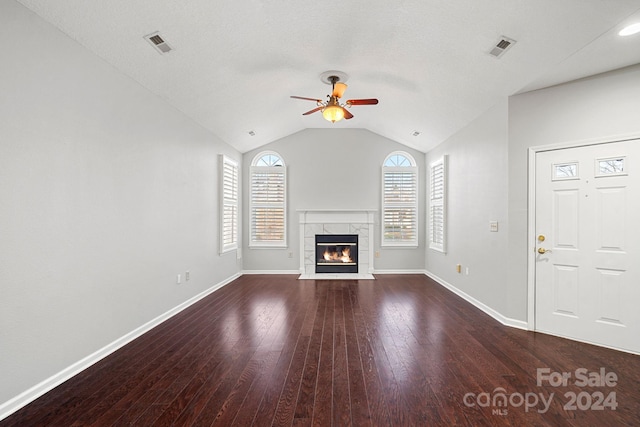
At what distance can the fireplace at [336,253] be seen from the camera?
22.8 ft

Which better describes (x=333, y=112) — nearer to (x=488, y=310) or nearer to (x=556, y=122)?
(x=556, y=122)

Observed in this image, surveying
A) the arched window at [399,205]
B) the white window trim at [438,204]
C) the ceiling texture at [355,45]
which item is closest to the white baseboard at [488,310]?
the white window trim at [438,204]

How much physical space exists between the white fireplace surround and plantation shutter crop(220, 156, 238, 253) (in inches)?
56.6

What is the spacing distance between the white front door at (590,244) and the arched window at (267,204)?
4834 mm

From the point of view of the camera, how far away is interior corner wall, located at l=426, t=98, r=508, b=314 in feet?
12.7

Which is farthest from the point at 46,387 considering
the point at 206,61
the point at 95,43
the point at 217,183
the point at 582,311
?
the point at 582,311

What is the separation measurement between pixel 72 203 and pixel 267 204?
14.8 feet

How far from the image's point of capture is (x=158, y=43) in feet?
9.58

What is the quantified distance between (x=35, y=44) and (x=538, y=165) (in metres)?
4.85

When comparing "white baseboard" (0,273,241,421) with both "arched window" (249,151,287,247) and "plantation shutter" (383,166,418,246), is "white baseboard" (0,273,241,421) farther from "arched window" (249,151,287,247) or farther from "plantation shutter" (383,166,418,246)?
"plantation shutter" (383,166,418,246)

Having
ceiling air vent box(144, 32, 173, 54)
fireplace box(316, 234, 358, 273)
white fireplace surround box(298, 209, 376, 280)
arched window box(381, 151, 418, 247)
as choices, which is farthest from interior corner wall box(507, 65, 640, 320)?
ceiling air vent box(144, 32, 173, 54)

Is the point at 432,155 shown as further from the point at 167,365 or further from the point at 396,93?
the point at 167,365

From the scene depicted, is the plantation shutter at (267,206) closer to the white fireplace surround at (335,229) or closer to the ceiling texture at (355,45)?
the white fireplace surround at (335,229)

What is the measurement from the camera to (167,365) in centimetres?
271
